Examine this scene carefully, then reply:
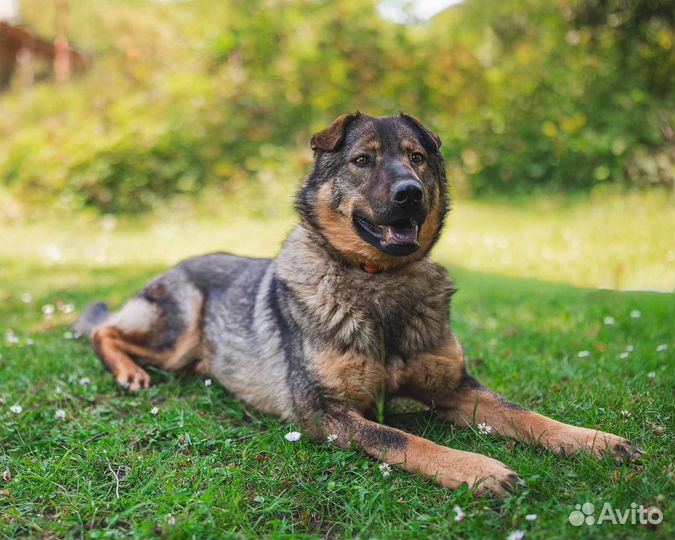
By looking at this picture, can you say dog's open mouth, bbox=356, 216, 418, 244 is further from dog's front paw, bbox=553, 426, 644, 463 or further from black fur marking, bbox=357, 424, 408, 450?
dog's front paw, bbox=553, 426, 644, 463

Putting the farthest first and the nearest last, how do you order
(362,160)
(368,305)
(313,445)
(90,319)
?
(90,319), (362,160), (368,305), (313,445)

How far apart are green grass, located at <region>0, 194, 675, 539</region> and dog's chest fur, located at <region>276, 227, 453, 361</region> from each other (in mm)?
517

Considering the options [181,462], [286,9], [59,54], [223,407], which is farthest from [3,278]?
[59,54]

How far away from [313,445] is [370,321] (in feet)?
2.39

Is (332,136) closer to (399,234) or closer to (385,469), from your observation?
(399,234)

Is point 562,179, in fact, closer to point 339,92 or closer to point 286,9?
point 339,92

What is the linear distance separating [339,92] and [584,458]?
40.9 ft

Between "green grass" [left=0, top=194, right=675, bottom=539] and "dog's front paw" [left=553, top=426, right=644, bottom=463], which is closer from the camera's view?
"green grass" [left=0, top=194, right=675, bottom=539]

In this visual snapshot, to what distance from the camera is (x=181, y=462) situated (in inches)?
124

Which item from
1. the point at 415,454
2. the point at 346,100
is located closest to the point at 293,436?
the point at 415,454

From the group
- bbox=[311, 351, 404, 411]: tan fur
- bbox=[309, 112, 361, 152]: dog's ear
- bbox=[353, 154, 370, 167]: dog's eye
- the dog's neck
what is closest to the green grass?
bbox=[311, 351, 404, 411]: tan fur

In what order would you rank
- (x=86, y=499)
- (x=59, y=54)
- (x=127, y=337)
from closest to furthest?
(x=86, y=499) → (x=127, y=337) → (x=59, y=54)

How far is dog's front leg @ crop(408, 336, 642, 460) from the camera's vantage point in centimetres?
296

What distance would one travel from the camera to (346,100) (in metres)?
14.1
